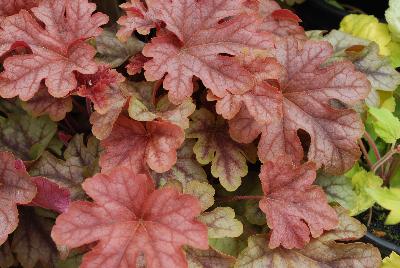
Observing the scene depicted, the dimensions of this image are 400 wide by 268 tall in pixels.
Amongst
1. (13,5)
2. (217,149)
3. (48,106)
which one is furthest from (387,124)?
(13,5)

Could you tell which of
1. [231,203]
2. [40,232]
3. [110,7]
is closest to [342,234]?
[231,203]

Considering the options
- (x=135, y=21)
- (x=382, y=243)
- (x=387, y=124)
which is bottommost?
(x=382, y=243)

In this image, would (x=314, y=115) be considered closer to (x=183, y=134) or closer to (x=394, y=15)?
(x=183, y=134)

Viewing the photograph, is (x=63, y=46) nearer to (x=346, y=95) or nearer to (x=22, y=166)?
(x=22, y=166)

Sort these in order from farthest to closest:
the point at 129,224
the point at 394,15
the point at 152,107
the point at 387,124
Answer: the point at 394,15
the point at 387,124
the point at 152,107
the point at 129,224

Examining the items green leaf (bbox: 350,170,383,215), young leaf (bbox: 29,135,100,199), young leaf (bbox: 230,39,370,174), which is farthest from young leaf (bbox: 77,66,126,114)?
green leaf (bbox: 350,170,383,215)

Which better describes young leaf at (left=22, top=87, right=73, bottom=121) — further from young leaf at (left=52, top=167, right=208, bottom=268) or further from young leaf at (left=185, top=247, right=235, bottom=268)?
young leaf at (left=185, top=247, right=235, bottom=268)

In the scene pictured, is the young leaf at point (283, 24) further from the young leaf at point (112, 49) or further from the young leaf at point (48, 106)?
the young leaf at point (48, 106)
